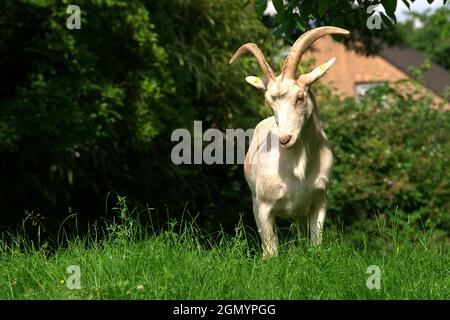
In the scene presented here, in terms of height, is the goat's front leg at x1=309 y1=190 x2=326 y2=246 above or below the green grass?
above

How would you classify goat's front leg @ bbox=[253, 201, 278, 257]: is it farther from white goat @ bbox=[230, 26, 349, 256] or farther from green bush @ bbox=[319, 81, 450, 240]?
green bush @ bbox=[319, 81, 450, 240]

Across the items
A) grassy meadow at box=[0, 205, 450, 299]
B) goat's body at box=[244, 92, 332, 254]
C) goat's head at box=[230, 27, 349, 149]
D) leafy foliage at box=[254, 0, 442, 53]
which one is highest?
leafy foliage at box=[254, 0, 442, 53]

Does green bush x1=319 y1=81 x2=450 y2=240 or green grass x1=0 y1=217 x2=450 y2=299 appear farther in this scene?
green bush x1=319 y1=81 x2=450 y2=240

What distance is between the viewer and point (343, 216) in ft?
33.7

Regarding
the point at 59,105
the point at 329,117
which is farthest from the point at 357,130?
the point at 59,105

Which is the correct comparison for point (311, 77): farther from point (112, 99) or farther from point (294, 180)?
point (112, 99)

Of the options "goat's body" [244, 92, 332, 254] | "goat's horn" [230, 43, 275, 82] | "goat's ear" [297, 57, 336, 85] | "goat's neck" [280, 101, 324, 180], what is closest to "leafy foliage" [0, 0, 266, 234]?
"goat's horn" [230, 43, 275, 82]

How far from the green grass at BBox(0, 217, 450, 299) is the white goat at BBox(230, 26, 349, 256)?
0.72ft

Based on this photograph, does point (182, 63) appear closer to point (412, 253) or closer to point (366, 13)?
point (366, 13)

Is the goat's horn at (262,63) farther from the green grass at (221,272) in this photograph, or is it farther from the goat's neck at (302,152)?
the green grass at (221,272)

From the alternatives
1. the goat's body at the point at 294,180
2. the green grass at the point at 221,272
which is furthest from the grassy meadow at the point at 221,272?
the goat's body at the point at 294,180

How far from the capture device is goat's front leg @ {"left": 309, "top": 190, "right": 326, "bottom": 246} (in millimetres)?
5148

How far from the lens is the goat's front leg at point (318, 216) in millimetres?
5148
